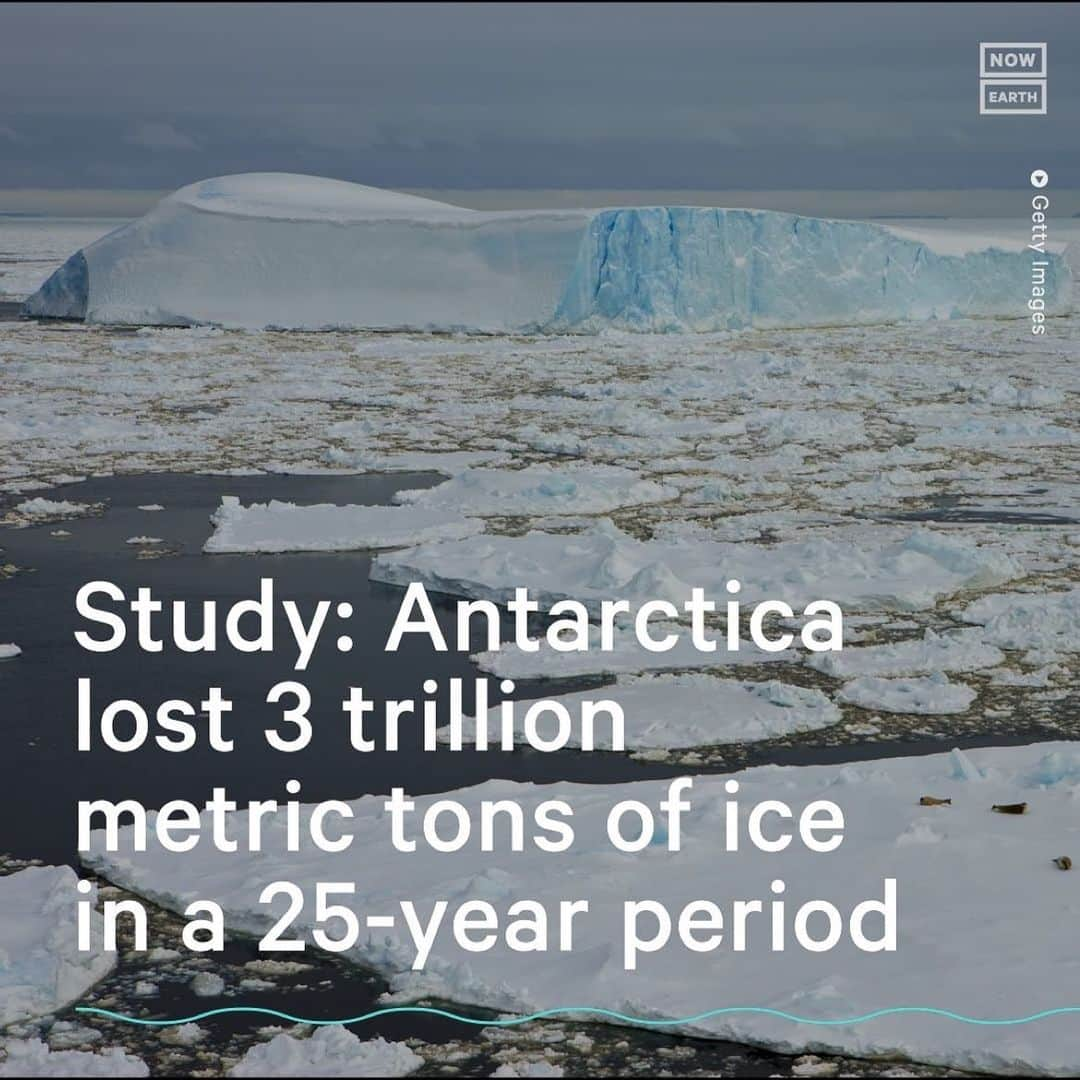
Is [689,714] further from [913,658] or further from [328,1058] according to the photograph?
[328,1058]

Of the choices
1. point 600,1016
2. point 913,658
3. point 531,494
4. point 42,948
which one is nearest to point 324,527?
point 531,494

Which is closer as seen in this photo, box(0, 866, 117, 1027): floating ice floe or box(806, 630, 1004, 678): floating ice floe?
box(0, 866, 117, 1027): floating ice floe

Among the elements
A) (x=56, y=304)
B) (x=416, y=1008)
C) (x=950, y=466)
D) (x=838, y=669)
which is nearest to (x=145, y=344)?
(x=56, y=304)

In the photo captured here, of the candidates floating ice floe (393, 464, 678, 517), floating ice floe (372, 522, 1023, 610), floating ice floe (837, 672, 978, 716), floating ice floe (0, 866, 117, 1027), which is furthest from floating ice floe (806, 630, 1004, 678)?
floating ice floe (0, 866, 117, 1027)

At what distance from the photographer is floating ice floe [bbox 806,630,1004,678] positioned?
698 cm

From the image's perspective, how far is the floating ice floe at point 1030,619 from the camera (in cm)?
731

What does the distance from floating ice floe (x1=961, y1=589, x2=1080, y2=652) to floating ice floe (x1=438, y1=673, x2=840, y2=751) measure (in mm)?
1289

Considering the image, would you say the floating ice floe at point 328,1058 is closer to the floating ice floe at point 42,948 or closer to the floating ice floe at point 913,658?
the floating ice floe at point 42,948

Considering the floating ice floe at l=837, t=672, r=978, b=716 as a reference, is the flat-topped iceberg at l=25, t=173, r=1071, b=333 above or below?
above

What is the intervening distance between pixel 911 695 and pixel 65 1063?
3.97m

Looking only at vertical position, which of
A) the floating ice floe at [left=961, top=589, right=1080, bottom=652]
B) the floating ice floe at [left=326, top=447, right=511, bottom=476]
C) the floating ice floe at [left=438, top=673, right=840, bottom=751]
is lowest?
the floating ice floe at [left=438, top=673, right=840, bottom=751]

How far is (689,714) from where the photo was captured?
6.41 metres

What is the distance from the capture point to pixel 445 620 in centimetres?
797

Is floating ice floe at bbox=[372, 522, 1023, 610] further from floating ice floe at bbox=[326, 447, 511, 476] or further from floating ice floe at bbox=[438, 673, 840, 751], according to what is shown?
floating ice floe at bbox=[326, 447, 511, 476]
